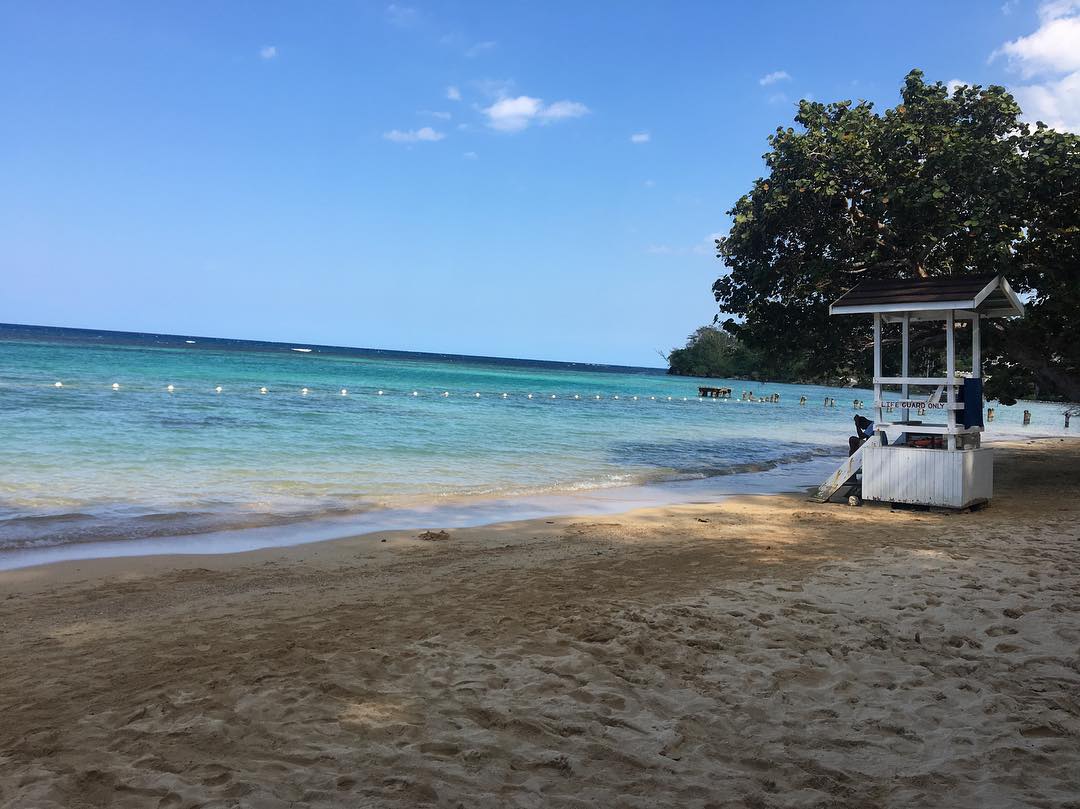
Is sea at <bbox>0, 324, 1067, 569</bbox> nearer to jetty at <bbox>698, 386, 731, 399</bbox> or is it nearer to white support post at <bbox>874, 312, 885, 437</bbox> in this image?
white support post at <bbox>874, 312, 885, 437</bbox>

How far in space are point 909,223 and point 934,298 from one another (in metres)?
3.63

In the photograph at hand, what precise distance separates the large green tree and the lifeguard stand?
6.46 ft

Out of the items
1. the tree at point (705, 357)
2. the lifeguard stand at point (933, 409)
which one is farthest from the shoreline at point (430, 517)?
the tree at point (705, 357)

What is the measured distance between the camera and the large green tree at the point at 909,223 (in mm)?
11789

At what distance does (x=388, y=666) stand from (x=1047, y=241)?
1292cm

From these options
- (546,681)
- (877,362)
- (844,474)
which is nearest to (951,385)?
(877,362)

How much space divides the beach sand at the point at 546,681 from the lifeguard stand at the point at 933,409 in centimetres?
297

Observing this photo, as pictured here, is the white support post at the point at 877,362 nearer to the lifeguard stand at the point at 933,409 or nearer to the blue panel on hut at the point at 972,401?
the lifeguard stand at the point at 933,409

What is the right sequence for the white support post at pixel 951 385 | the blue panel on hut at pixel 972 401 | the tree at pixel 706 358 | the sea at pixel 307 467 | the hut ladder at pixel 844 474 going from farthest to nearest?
the tree at pixel 706 358, the hut ladder at pixel 844 474, the blue panel on hut at pixel 972 401, the white support post at pixel 951 385, the sea at pixel 307 467

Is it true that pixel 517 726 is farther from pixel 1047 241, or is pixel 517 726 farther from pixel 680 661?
pixel 1047 241

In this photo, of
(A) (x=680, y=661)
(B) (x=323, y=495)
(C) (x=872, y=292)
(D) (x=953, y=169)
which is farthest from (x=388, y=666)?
(D) (x=953, y=169)

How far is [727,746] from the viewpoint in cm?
343

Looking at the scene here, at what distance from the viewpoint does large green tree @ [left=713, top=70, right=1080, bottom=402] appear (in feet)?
38.7

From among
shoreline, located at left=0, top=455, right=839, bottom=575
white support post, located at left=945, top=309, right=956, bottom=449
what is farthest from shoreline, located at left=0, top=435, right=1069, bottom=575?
white support post, located at left=945, top=309, right=956, bottom=449
